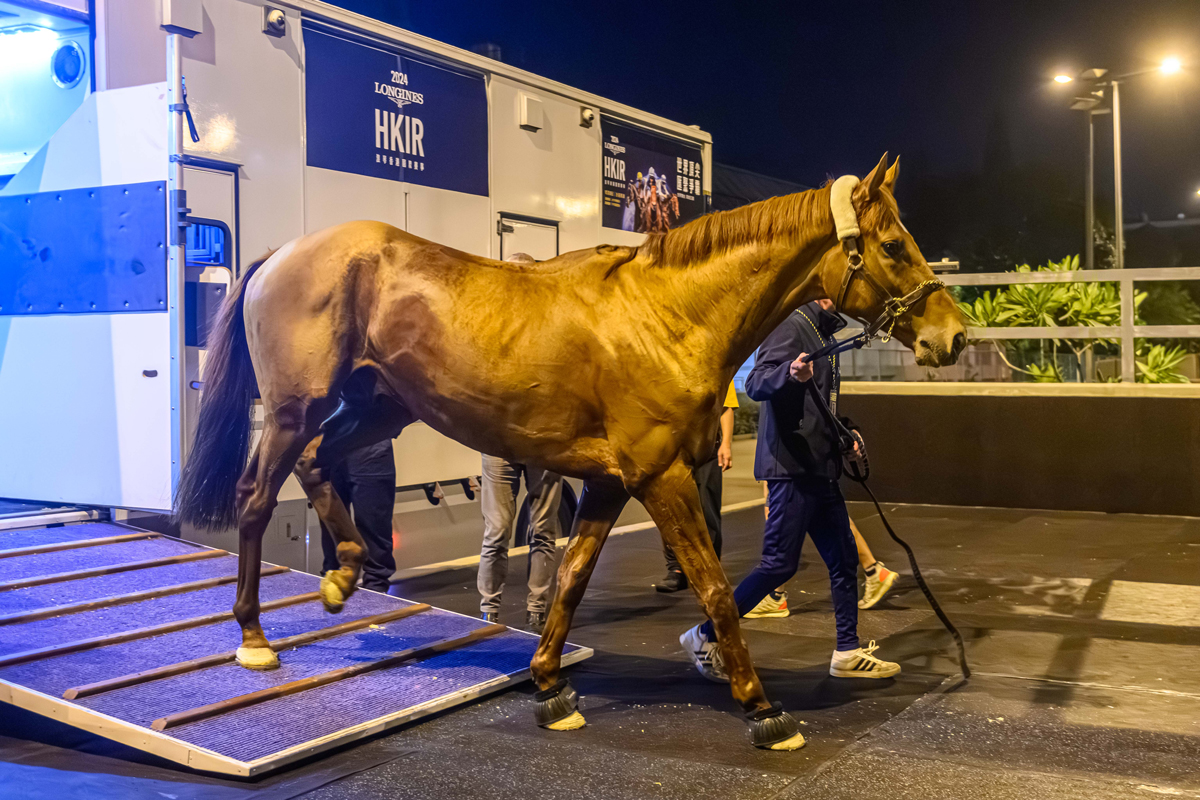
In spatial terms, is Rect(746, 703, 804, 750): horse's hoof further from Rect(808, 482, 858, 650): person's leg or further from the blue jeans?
Rect(808, 482, 858, 650): person's leg

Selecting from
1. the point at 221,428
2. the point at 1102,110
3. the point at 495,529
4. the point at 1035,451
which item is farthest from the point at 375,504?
the point at 1102,110

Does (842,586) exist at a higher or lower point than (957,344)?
lower

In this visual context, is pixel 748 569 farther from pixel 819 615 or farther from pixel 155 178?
pixel 155 178

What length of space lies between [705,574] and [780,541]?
87 centimetres

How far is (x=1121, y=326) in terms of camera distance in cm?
1017

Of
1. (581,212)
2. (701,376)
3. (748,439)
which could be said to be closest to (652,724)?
(701,376)

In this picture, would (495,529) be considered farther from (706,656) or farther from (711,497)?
(711,497)

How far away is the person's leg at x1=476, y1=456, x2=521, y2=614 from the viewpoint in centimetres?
561

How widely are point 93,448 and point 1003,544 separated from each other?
662cm

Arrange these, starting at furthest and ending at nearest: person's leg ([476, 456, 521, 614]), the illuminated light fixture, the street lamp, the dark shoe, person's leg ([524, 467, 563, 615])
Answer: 1. the street lamp
2. the dark shoe
3. the illuminated light fixture
4. person's leg ([524, 467, 563, 615])
5. person's leg ([476, 456, 521, 614])

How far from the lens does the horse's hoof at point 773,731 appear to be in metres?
3.63

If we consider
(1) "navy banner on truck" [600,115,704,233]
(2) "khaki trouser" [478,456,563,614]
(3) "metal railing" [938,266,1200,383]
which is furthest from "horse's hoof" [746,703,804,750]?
(3) "metal railing" [938,266,1200,383]

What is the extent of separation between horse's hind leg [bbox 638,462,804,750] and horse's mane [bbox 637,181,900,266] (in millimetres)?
836

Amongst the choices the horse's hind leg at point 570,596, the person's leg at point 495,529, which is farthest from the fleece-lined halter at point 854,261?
the person's leg at point 495,529
